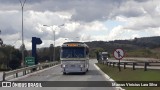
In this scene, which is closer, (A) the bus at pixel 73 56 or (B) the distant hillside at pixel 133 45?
(A) the bus at pixel 73 56

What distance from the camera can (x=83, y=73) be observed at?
43.3 meters

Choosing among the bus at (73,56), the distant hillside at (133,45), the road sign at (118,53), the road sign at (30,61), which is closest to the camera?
the road sign at (118,53)

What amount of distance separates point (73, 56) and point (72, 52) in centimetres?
38

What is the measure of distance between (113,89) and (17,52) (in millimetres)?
113249

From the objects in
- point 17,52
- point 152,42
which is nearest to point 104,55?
point 17,52

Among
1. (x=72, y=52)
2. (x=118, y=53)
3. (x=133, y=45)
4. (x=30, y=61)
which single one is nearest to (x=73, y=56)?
(x=72, y=52)

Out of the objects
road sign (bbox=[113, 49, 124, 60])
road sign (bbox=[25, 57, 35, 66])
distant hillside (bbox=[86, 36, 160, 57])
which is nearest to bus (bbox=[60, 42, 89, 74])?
road sign (bbox=[113, 49, 124, 60])

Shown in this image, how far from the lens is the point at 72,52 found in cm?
4103

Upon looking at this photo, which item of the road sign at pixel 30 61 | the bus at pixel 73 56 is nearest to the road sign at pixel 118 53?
the bus at pixel 73 56

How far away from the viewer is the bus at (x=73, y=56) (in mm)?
41031

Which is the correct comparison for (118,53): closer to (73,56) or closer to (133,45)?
(73,56)

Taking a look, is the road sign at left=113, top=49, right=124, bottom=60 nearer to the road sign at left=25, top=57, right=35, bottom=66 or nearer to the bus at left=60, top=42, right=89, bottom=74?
the bus at left=60, top=42, right=89, bottom=74

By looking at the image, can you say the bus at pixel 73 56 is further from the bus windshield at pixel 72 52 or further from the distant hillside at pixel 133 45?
the distant hillside at pixel 133 45

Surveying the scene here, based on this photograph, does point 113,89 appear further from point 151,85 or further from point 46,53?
point 46,53
